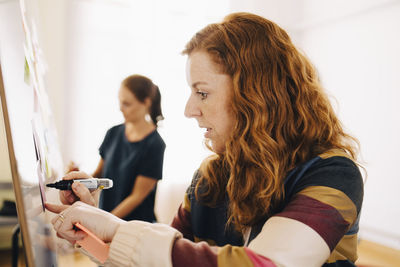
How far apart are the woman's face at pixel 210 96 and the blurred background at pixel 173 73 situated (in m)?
1.97

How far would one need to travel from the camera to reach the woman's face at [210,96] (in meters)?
0.79

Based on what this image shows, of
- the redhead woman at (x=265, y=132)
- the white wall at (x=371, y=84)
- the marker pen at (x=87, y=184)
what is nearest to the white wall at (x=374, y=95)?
the white wall at (x=371, y=84)

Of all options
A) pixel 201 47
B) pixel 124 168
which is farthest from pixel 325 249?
pixel 124 168

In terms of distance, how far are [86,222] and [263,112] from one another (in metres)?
0.43

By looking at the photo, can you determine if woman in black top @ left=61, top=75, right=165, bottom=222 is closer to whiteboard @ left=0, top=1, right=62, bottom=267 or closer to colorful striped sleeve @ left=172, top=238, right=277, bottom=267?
whiteboard @ left=0, top=1, right=62, bottom=267

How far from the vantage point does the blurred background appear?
2934 millimetres

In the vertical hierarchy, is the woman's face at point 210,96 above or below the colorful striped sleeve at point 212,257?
above

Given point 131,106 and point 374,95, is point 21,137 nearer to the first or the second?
point 131,106

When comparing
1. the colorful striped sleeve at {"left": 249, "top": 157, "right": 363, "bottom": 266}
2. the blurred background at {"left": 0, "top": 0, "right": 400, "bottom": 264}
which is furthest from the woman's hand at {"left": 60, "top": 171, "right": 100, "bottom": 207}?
the blurred background at {"left": 0, "top": 0, "right": 400, "bottom": 264}

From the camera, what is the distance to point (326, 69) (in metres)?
3.50

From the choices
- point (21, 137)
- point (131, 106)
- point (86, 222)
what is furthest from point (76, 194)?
point (131, 106)

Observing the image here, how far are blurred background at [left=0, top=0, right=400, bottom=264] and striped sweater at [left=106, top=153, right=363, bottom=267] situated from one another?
6.88 ft

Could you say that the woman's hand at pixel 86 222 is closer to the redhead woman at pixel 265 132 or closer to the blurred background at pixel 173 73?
the redhead woman at pixel 265 132

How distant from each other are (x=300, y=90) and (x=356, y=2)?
2.84 metres
